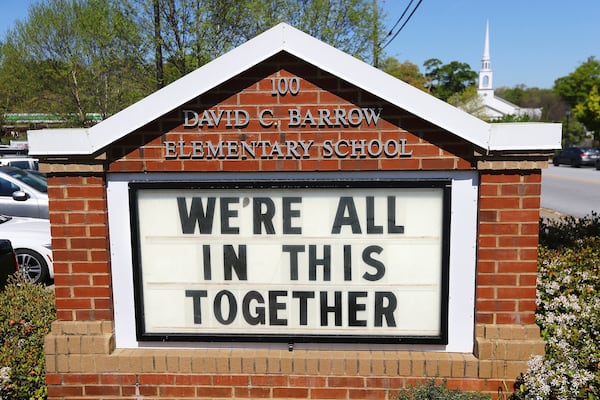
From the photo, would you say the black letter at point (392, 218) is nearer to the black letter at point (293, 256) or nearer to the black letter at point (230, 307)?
the black letter at point (293, 256)

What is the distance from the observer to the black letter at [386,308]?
3.82m

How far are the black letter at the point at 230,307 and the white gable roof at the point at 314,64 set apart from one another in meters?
1.38

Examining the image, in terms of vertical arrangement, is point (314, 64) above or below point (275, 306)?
above

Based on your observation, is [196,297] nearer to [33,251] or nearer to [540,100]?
[33,251]

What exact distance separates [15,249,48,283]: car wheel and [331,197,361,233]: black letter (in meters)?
6.07

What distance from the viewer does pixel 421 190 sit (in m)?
3.68

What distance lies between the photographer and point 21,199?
1047 cm

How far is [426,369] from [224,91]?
249 cm

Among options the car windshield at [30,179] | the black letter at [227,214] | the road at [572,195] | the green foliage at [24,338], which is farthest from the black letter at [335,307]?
the road at [572,195]

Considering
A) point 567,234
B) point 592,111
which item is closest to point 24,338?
point 567,234

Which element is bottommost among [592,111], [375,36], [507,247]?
[507,247]

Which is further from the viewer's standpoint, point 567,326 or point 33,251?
point 33,251

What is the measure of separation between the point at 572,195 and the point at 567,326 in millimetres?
18244

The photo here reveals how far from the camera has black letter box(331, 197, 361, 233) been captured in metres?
3.73
